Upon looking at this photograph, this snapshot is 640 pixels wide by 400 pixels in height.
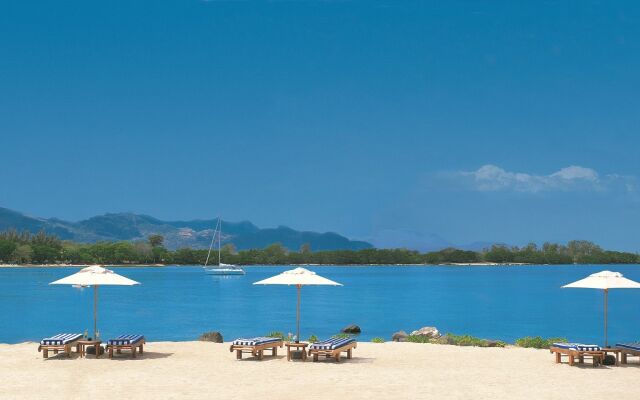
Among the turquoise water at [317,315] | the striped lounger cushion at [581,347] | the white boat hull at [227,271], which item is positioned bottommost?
the turquoise water at [317,315]

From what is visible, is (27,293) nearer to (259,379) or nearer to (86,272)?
(86,272)

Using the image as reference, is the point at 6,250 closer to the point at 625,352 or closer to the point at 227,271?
the point at 227,271

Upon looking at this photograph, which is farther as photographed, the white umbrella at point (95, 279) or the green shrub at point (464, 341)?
the green shrub at point (464, 341)

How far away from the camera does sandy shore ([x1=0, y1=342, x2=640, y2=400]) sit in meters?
15.3

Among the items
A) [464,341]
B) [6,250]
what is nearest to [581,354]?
[464,341]

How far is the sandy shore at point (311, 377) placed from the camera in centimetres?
1532

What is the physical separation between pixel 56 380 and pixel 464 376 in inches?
366

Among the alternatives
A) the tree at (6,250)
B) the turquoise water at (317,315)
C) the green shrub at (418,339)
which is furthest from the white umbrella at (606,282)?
the tree at (6,250)

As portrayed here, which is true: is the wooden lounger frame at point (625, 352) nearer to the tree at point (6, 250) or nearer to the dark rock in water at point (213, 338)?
the dark rock in water at point (213, 338)

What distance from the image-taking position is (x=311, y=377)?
17328 mm

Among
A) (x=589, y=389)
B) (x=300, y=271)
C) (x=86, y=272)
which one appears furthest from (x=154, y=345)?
(x=589, y=389)

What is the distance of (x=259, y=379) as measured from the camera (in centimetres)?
1708

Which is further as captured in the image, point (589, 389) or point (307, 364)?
point (307, 364)

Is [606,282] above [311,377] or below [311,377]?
above
